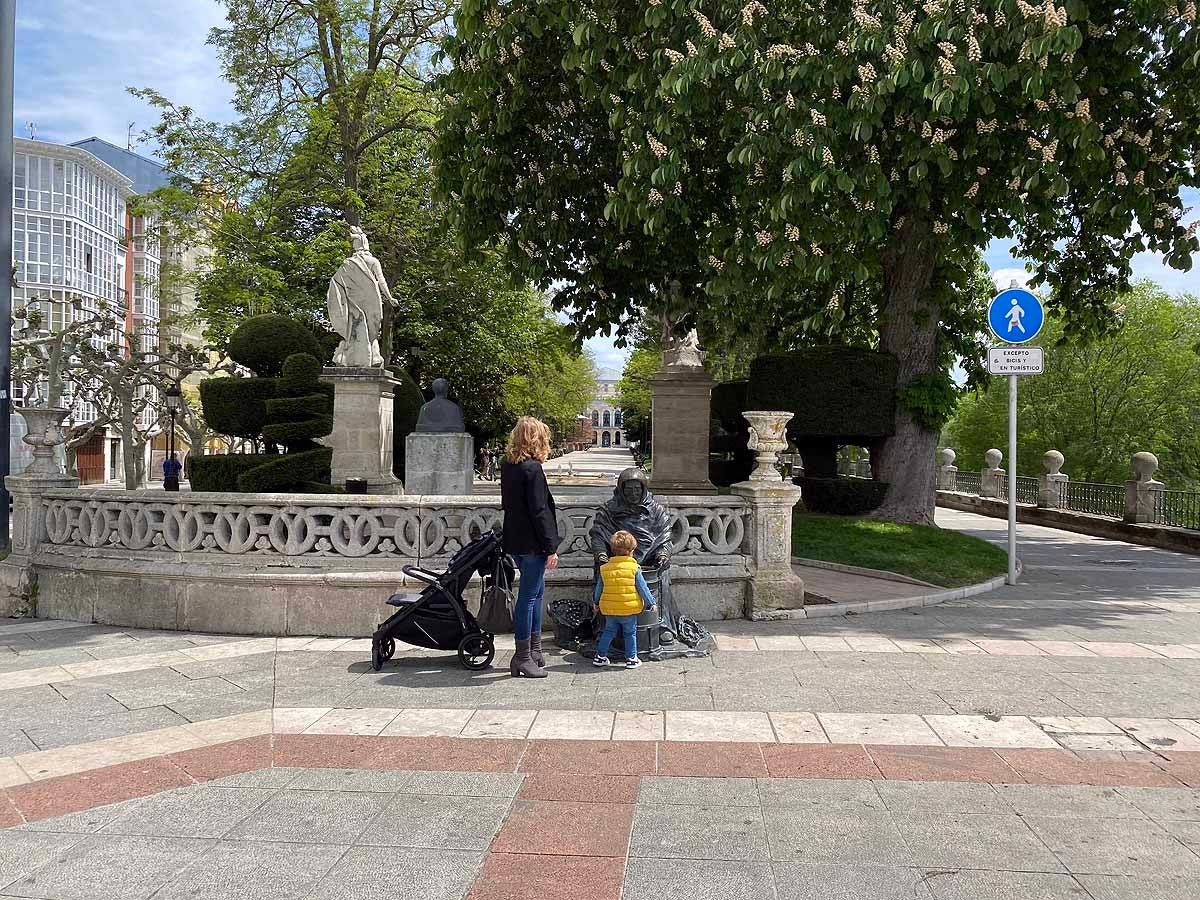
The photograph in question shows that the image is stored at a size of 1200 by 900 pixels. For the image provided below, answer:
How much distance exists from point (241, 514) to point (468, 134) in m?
7.35

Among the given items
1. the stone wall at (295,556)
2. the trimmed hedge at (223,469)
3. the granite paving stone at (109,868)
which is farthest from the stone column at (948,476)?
the granite paving stone at (109,868)

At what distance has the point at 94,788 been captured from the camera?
4.30 m

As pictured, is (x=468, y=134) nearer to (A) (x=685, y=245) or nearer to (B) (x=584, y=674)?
(A) (x=685, y=245)

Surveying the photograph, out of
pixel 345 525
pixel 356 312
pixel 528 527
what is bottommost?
pixel 345 525

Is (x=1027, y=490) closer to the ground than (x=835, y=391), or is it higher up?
closer to the ground

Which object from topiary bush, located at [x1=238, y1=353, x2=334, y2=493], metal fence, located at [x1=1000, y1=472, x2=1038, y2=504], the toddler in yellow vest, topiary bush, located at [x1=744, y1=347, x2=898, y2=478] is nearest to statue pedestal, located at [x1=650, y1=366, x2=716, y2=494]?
topiary bush, located at [x1=744, y1=347, x2=898, y2=478]

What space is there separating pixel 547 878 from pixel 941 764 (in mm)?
2398

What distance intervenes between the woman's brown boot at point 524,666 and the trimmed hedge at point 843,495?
10.2m

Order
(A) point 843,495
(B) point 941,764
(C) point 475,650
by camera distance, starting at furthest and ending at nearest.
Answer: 1. (A) point 843,495
2. (C) point 475,650
3. (B) point 941,764

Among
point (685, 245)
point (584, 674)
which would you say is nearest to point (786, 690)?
point (584, 674)

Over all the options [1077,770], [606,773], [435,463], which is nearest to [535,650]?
[606,773]

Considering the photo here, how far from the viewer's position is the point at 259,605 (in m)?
7.92

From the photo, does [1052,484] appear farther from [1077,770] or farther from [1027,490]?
[1077,770]

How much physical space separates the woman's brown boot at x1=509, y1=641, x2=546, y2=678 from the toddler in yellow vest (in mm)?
557
